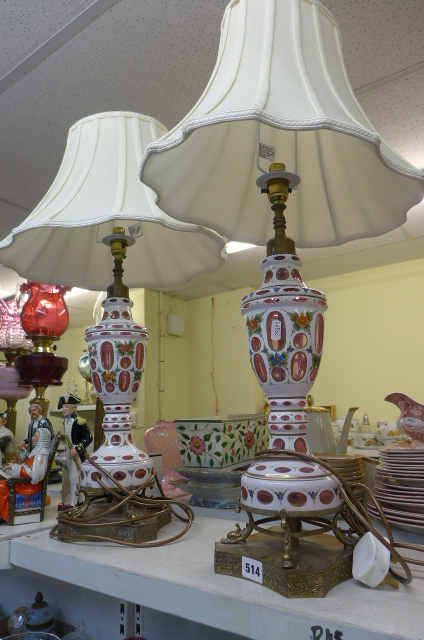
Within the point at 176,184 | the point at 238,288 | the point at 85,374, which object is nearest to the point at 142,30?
the point at 176,184

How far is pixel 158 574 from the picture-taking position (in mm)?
579

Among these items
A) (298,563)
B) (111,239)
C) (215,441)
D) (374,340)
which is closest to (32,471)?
(215,441)

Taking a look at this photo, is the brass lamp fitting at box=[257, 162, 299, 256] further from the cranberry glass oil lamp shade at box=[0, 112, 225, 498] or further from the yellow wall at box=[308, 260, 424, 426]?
the yellow wall at box=[308, 260, 424, 426]

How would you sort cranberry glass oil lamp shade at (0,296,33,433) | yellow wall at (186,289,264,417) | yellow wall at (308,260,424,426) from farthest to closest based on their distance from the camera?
yellow wall at (186,289,264,417)
yellow wall at (308,260,424,426)
cranberry glass oil lamp shade at (0,296,33,433)

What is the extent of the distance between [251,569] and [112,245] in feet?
1.98

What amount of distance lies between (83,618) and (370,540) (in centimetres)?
76

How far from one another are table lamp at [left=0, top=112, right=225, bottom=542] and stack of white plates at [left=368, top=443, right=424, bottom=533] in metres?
0.35

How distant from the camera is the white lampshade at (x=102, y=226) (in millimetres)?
786

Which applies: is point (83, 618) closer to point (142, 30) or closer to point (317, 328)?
point (317, 328)

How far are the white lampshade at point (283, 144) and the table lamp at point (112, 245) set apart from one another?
9 centimetres

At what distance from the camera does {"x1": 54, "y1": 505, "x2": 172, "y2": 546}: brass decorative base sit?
0.72m

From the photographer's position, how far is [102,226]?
3.36 feet
